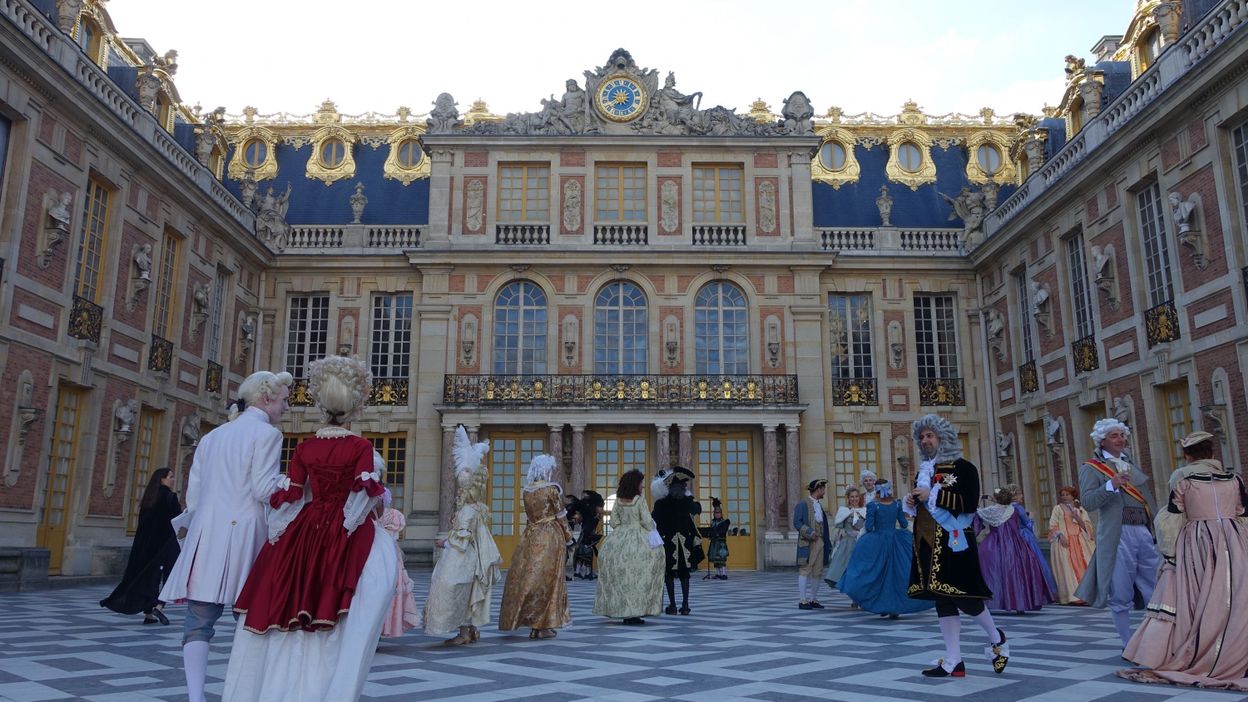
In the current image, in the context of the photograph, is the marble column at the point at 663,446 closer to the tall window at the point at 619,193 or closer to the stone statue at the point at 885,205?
the tall window at the point at 619,193

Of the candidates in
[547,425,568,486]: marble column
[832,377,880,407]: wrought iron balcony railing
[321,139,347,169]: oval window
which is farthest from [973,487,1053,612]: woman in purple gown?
[321,139,347,169]: oval window

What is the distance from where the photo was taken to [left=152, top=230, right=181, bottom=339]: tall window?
52.5 feet

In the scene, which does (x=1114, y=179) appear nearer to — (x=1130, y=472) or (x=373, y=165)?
(x=1130, y=472)

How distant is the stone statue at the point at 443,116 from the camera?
2058 centimetres

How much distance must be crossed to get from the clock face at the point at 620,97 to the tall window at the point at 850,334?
21.1 ft

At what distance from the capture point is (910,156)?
23.6m

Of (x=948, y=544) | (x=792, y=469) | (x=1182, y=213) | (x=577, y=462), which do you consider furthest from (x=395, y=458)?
(x=948, y=544)

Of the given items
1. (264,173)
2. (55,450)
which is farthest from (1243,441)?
(264,173)

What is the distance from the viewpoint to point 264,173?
23.0m

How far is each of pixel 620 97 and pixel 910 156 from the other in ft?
26.9

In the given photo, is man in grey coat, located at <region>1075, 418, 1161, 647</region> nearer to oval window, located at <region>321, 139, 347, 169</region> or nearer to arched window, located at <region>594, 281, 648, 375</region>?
arched window, located at <region>594, 281, 648, 375</region>

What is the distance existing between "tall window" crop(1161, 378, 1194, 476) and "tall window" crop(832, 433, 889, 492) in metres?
7.13

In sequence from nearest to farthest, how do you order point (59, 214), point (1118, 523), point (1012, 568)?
point (1118, 523) → point (1012, 568) → point (59, 214)

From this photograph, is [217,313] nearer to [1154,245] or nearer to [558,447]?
[558,447]
